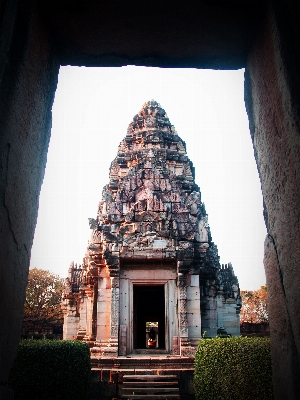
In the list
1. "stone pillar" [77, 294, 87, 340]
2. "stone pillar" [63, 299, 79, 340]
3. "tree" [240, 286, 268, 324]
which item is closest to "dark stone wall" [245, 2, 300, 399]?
"stone pillar" [77, 294, 87, 340]

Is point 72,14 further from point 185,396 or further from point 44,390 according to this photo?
point 185,396

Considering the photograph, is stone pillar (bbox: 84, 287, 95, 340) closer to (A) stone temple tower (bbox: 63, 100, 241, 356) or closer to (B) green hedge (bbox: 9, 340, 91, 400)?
(A) stone temple tower (bbox: 63, 100, 241, 356)

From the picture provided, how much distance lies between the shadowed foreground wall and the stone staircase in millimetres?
6648

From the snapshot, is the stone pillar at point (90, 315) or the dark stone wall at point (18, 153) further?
the stone pillar at point (90, 315)

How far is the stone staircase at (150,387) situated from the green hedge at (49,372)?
1.68 m

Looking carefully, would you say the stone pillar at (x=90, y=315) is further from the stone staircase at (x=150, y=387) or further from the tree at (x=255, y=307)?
the tree at (x=255, y=307)

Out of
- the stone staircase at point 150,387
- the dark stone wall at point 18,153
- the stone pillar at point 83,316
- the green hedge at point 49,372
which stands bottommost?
the stone staircase at point 150,387

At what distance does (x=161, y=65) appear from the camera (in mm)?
2744

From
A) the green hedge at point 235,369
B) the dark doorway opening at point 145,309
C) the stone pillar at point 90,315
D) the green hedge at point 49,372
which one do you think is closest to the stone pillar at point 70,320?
the dark doorway opening at point 145,309

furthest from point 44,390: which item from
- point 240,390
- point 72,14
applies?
point 72,14

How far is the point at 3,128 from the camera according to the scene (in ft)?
6.03

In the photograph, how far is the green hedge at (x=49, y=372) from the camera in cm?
611

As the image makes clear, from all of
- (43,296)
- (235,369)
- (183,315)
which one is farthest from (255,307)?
(235,369)

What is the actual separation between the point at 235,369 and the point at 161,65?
513 centimetres
